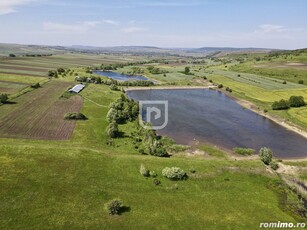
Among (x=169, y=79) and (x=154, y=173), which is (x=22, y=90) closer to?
(x=154, y=173)

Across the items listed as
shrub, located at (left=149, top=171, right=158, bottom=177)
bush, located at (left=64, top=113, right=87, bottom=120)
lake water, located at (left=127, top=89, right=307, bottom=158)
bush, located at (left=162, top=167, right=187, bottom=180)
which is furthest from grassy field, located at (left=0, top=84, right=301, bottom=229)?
bush, located at (left=64, top=113, right=87, bottom=120)

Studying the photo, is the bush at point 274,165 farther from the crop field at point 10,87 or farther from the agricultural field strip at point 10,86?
the agricultural field strip at point 10,86

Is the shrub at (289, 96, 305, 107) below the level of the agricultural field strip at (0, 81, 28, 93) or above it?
below

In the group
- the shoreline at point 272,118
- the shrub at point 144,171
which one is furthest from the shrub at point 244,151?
the shrub at point 144,171

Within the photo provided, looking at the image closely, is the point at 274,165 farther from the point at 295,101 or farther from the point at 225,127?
the point at 295,101

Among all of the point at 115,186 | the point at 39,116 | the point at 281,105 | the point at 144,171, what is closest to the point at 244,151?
the point at 144,171

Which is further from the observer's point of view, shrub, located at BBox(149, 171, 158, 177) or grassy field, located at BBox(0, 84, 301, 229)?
shrub, located at BBox(149, 171, 158, 177)

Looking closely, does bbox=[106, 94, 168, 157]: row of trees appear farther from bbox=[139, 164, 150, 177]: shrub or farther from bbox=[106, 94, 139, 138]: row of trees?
bbox=[139, 164, 150, 177]: shrub
